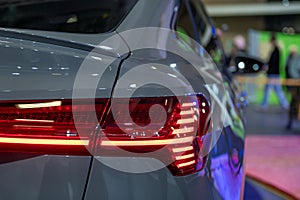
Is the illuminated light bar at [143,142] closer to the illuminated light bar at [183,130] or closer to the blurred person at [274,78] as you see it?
the illuminated light bar at [183,130]

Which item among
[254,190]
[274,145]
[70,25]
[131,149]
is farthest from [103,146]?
[274,145]

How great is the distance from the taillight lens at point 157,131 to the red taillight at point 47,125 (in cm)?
5

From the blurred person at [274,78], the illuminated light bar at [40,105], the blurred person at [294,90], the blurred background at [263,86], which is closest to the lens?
the illuminated light bar at [40,105]

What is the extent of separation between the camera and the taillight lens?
96 cm

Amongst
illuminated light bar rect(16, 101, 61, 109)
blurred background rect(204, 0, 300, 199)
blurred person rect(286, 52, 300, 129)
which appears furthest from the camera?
blurred person rect(286, 52, 300, 129)

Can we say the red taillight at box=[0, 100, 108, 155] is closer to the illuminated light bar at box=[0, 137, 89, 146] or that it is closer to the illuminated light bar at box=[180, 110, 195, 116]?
the illuminated light bar at box=[0, 137, 89, 146]

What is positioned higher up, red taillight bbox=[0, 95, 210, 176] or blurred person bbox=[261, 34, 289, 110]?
blurred person bbox=[261, 34, 289, 110]

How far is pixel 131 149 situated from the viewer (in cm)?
96

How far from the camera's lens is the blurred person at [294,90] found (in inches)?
272

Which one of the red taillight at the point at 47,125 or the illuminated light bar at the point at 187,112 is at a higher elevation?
the illuminated light bar at the point at 187,112

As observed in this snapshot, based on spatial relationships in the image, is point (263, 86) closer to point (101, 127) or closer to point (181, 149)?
point (181, 149)

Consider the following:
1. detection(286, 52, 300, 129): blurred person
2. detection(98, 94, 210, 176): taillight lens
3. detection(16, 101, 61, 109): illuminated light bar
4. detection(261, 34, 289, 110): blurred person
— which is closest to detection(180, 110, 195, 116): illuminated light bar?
detection(98, 94, 210, 176): taillight lens

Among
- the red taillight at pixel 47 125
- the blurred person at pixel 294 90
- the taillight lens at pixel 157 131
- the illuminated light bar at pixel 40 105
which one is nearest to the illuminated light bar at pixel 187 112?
the taillight lens at pixel 157 131

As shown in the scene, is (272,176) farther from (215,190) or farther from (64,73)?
(64,73)
